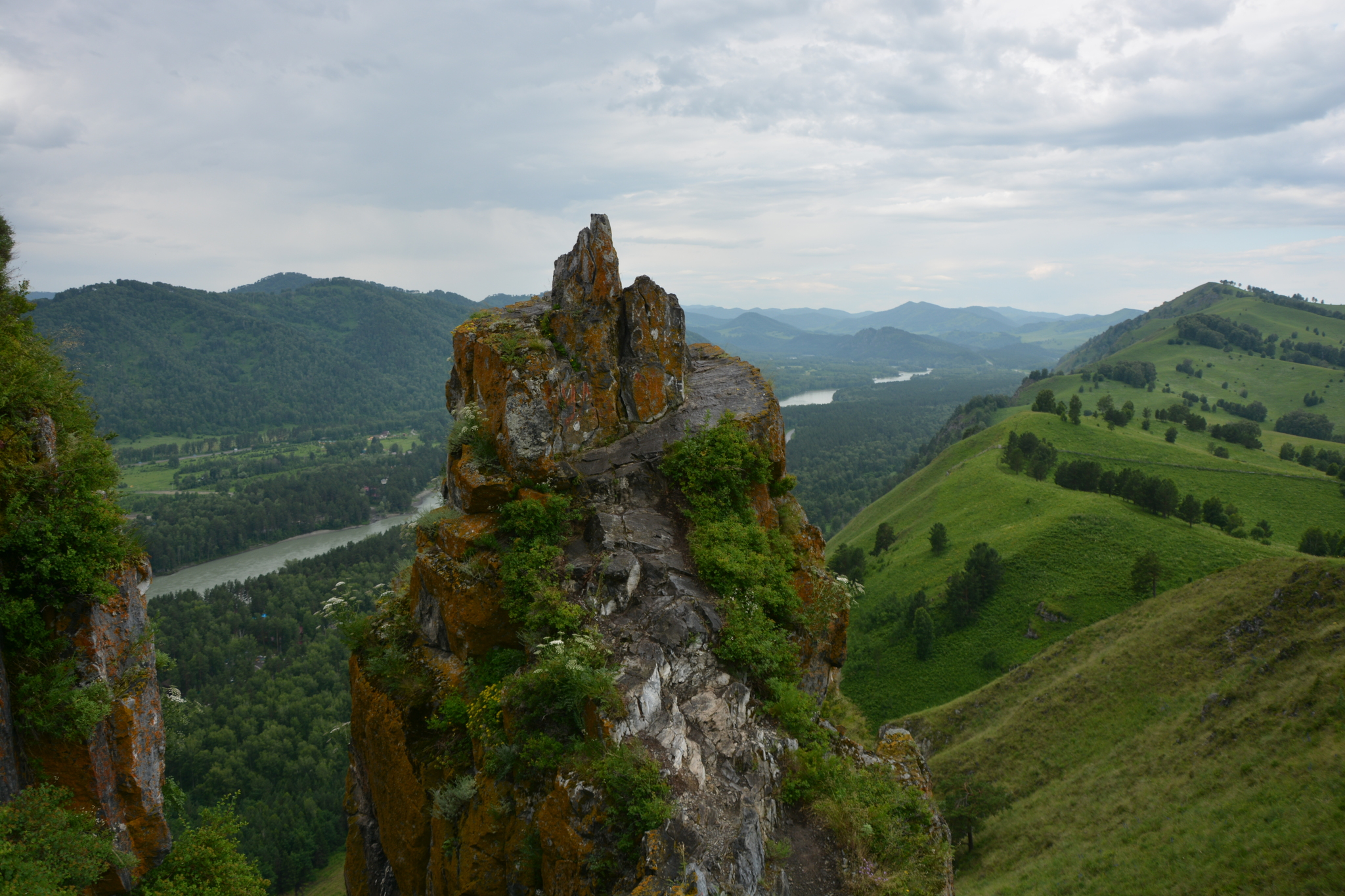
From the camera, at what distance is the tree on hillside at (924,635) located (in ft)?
187

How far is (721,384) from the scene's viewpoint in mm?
18047

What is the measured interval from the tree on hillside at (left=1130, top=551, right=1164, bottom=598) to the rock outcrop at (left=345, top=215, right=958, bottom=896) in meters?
54.1

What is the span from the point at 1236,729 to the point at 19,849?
42.0 m

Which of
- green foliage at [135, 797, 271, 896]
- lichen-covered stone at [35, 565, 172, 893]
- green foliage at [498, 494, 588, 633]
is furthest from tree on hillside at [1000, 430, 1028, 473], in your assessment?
lichen-covered stone at [35, 565, 172, 893]

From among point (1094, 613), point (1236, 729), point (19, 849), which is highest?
point (19, 849)

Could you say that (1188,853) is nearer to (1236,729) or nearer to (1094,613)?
(1236,729)

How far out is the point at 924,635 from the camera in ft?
188

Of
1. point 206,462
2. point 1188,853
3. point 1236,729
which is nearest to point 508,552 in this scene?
point 1188,853

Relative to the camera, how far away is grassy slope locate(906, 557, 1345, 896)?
863 inches

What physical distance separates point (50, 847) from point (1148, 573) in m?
68.6

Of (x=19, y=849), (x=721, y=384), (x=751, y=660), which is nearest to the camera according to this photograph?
(x=19, y=849)

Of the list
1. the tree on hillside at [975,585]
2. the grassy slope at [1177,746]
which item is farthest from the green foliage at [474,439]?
the tree on hillside at [975,585]

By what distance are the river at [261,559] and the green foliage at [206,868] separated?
9170cm

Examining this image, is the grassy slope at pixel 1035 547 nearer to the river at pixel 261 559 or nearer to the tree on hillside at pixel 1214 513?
the tree on hillside at pixel 1214 513
